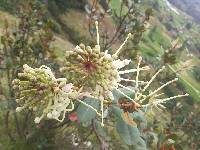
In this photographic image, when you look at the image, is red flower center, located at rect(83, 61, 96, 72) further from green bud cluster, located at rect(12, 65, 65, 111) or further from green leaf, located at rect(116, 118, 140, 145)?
green leaf, located at rect(116, 118, 140, 145)

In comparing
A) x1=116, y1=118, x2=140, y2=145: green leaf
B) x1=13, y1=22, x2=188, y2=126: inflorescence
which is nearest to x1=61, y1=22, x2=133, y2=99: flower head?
x1=13, y1=22, x2=188, y2=126: inflorescence

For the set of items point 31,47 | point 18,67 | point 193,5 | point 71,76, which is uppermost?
point 193,5

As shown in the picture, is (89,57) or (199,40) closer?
(89,57)

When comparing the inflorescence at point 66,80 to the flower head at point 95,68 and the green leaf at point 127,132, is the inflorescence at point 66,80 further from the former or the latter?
the green leaf at point 127,132

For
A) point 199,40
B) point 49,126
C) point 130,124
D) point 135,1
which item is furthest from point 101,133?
point 199,40

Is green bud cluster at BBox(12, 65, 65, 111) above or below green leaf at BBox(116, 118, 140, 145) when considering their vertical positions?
above

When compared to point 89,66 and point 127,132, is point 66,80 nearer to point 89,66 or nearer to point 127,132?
point 89,66

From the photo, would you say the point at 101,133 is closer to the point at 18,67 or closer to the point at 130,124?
the point at 130,124
